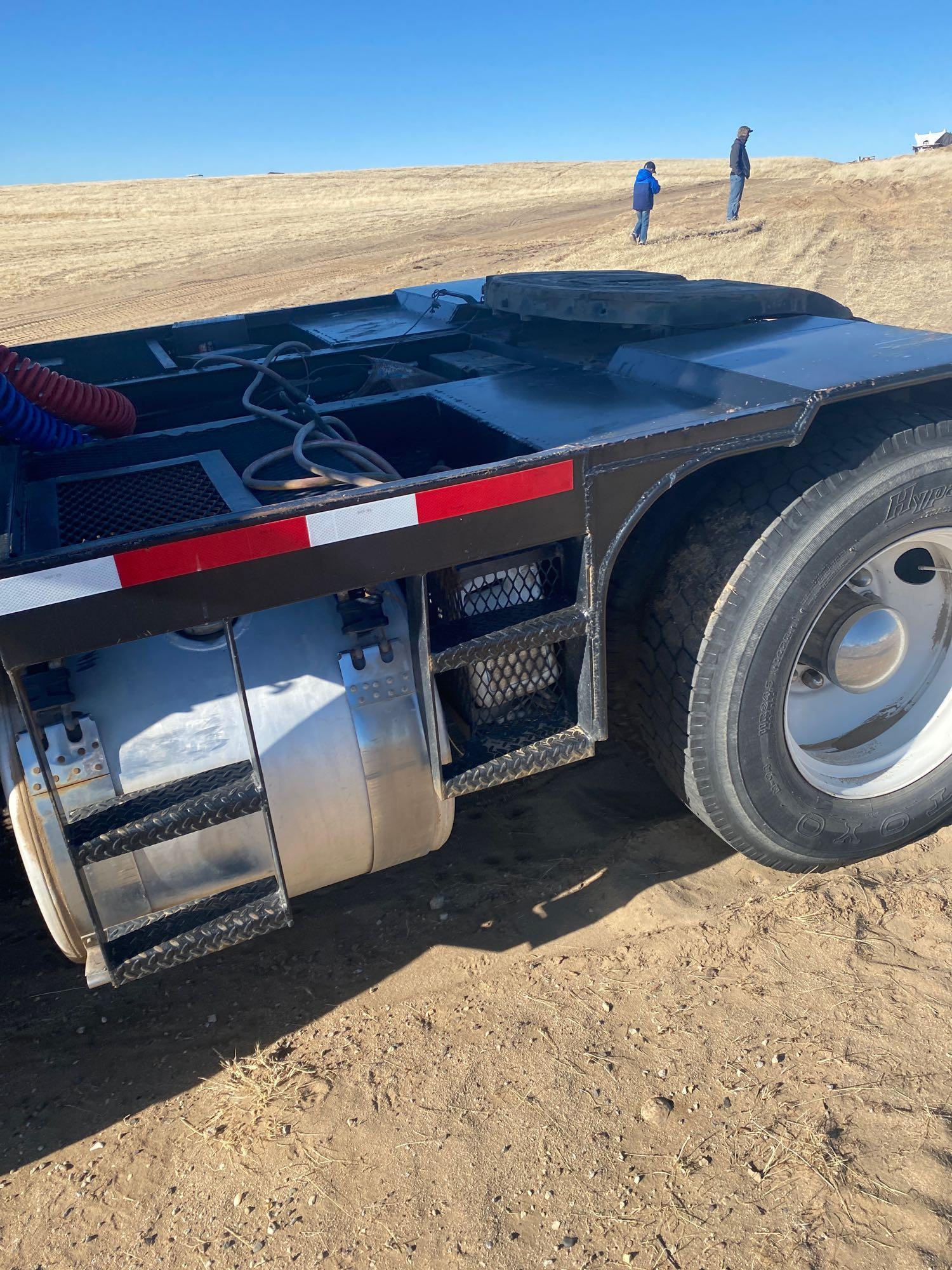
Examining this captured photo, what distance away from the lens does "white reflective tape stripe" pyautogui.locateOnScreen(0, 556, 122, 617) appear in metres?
1.64

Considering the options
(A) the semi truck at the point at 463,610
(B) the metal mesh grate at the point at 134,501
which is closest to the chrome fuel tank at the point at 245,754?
(A) the semi truck at the point at 463,610

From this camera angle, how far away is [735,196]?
17.6 meters

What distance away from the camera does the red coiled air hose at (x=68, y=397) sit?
2.57m

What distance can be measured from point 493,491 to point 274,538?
0.49m

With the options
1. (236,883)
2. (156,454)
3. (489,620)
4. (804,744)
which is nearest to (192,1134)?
(236,883)

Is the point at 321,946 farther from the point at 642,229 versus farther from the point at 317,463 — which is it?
the point at 642,229

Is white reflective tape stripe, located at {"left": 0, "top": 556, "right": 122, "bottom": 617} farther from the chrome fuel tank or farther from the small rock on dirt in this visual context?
the small rock on dirt

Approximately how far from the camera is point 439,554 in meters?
2.01

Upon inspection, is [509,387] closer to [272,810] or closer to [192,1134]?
[272,810]

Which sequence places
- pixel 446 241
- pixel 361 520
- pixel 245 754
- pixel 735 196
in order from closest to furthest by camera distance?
pixel 361 520
pixel 245 754
pixel 735 196
pixel 446 241

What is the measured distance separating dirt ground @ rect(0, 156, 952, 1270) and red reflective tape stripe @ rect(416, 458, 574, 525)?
137 cm

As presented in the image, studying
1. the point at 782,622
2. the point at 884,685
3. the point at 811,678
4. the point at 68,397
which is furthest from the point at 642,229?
the point at 782,622

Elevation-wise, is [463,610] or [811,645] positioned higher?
[463,610]

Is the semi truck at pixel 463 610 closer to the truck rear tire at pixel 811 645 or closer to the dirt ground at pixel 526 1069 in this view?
the truck rear tire at pixel 811 645
